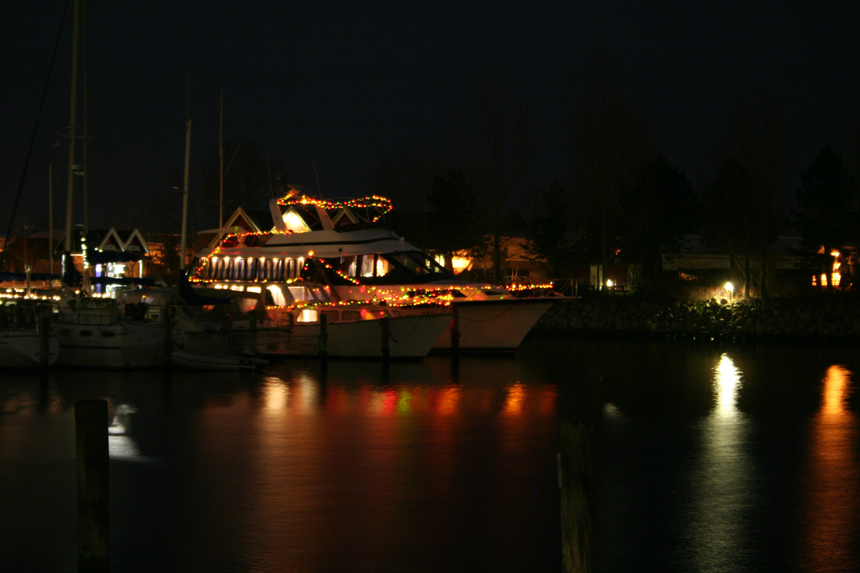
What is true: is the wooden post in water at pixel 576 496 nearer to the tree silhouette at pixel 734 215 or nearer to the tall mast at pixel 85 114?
the tall mast at pixel 85 114

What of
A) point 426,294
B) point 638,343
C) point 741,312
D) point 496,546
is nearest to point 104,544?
point 496,546

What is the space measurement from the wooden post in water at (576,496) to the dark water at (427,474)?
1767 mm

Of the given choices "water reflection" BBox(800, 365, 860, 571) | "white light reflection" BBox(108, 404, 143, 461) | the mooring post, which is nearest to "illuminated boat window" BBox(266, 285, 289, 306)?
the mooring post

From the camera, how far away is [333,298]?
98.7 feet

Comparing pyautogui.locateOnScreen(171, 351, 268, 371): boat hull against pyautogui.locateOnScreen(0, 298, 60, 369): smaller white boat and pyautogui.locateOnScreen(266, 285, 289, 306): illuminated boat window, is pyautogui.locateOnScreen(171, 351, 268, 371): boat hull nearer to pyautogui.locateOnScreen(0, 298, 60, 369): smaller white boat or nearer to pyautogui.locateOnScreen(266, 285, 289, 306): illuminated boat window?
pyautogui.locateOnScreen(0, 298, 60, 369): smaller white boat

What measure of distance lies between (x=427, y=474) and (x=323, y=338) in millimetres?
15412

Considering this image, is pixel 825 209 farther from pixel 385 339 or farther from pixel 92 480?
pixel 92 480

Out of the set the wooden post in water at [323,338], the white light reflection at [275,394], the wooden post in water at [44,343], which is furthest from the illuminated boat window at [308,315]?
the wooden post in water at [44,343]

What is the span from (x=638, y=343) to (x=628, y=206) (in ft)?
39.5

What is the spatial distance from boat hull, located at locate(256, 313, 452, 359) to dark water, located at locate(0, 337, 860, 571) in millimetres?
4028

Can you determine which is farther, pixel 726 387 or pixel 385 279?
pixel 385 279

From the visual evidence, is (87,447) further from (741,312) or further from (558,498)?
(741,312)

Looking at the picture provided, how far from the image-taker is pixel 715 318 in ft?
133

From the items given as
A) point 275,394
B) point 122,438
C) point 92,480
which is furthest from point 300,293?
point 92,480
